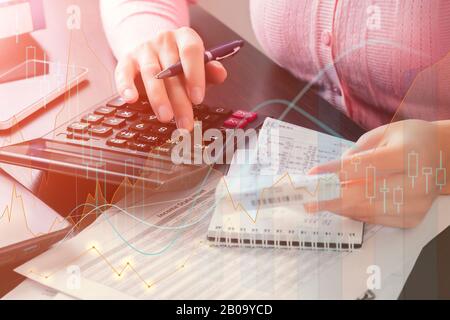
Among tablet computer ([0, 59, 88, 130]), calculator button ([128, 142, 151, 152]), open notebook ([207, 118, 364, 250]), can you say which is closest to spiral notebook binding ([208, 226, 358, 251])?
open notebook ([207, 118, 364, 250])

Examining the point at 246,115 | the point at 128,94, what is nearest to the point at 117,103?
the point at 128,94

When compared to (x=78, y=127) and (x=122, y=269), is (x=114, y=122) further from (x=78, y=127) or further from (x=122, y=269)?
(x=122, y=269)

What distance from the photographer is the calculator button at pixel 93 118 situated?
0.52m

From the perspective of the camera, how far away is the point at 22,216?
46 cm

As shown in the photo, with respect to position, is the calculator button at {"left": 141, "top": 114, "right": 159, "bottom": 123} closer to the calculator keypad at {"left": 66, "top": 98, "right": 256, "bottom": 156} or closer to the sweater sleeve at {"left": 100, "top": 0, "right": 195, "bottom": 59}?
the calculator keypad at {"left": 66, "top": 98, "right": 256, "bottom": 156}

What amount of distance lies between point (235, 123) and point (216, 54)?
76mm

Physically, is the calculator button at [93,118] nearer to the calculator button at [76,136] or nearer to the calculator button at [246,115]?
the calculator button at [76,136]

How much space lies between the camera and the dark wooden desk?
22.2 inches

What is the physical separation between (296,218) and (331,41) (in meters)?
0.21

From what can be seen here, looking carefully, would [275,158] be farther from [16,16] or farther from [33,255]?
[16,16]

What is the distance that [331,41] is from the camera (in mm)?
565

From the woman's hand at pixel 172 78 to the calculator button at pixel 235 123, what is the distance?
3cm

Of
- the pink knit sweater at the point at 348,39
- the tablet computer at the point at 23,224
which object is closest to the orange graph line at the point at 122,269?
the tablet computer at the point at 23,224

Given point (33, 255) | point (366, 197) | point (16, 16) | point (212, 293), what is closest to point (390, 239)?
point (366, 197)
